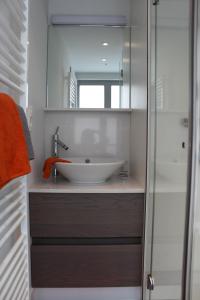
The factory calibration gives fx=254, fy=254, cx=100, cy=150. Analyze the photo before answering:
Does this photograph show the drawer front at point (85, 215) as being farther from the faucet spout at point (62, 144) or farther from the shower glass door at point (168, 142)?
the faucet spout at point (62, 144)

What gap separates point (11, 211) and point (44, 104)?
97 cm

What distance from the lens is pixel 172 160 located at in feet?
3.68

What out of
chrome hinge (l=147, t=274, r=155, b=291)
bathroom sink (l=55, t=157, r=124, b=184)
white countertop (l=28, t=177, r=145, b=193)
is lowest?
chrome hinge (l=147, t=274, r=155, b=291)

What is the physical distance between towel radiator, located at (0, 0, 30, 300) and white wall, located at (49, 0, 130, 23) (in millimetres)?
805

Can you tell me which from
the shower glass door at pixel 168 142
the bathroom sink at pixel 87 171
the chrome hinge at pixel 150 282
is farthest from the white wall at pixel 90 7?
the chrome hinge at pixel 150 282

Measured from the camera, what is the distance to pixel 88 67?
198 cm

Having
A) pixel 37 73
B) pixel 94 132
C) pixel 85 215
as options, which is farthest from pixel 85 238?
pixel 37 73

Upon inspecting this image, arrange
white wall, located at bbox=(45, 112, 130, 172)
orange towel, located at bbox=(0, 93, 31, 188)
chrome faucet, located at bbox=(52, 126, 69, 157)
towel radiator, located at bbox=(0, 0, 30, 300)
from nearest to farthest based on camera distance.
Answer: orange towel, located at bbox=(0, 93, 31, 188) < towel radiator, located at bbox=(0, 0, 30, 300) < chrome faucet, located at bbox=(52, 126, 69, 157) < white wall, located at bbox=(45, 112, 130, 172)

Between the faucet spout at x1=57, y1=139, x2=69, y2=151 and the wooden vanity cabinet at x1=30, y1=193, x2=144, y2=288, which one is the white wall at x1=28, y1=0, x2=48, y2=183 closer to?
the faucet spout at x1=57, y1=139, x2=69, y2=151

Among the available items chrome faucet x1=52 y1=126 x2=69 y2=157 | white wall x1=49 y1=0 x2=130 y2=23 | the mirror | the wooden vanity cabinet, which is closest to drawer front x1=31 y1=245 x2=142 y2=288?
the wooden vanity cabinet

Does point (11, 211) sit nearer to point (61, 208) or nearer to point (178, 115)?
point (61, 208)

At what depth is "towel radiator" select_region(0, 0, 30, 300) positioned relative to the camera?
1.08 meters

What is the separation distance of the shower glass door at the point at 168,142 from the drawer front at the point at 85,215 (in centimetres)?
11

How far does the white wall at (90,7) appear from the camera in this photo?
6.56 ft
